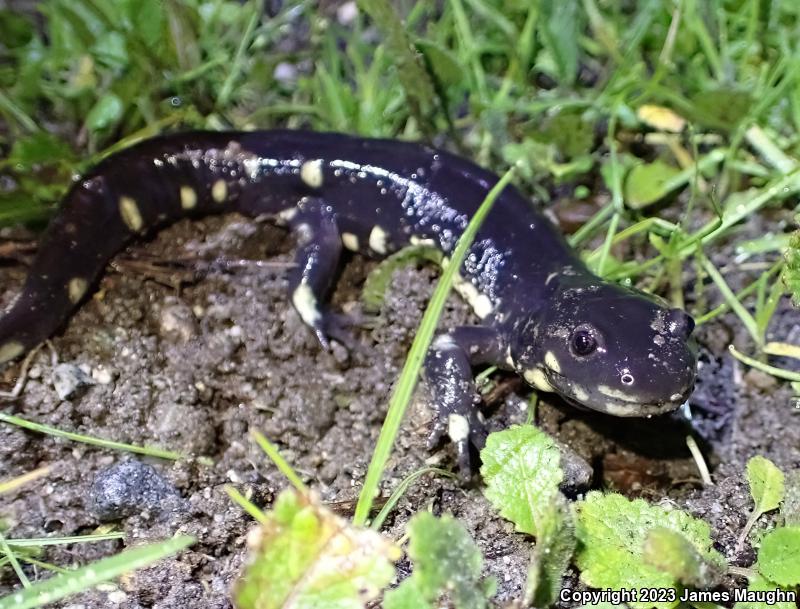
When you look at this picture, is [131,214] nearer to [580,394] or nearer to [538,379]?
[538,379]

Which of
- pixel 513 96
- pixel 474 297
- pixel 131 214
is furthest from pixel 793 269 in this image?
pixel 131 214

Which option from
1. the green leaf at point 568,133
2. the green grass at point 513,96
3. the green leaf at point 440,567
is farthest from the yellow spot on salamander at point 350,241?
the green leaf at point 440,567

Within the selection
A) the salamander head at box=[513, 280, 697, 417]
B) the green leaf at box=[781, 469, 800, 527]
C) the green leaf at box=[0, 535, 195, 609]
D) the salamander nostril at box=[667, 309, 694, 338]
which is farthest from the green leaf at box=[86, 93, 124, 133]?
the green leaf at box=[781, 469, 800, 527]

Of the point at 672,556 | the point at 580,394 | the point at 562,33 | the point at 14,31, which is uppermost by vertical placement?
the point at 14,31

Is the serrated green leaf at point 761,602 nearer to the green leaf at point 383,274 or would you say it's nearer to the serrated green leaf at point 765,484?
the serrated green leaf at point 765,484

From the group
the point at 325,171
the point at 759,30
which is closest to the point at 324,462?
the point at 325,171

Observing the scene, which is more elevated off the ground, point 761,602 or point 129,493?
point 129,493

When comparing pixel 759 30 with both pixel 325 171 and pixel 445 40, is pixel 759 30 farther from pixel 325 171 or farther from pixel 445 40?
pixel 325 171
